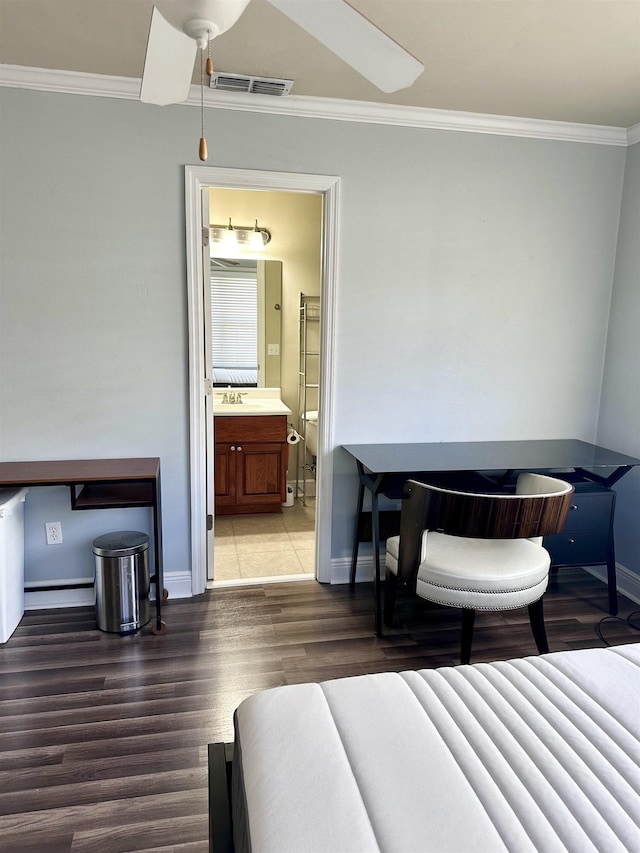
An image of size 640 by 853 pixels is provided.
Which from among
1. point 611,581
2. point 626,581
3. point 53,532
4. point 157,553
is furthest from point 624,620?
point 53,532

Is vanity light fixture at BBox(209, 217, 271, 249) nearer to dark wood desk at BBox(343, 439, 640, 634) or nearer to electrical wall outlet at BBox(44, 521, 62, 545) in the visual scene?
dark wood desk at BBox(343, 439, 640, 634)

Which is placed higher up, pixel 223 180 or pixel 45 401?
pixel 223 180

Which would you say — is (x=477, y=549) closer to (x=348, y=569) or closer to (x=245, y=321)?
(x=348, y=569)

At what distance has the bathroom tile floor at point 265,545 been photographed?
11.1 ft

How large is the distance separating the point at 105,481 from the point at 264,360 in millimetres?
2412

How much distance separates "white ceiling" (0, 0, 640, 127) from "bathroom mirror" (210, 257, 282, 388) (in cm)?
203

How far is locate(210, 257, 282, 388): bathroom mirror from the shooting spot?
180 inches

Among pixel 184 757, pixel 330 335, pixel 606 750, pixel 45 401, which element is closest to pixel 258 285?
pixel 330 335

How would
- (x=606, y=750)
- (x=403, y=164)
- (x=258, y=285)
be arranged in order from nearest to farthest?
(x=606, y=750)
(x=403, y=164)
(x=258, y=285)

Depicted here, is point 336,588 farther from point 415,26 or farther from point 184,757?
point 415,26

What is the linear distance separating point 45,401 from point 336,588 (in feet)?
5.83

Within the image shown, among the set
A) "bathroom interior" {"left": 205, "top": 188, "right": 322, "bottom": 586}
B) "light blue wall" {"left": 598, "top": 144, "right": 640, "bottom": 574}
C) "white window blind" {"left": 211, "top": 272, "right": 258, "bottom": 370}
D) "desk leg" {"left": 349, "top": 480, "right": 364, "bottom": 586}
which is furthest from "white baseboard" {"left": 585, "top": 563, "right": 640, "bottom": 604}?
"white window blind" {"left": 211, "top": 272, "right": 258, "bottom": 370}

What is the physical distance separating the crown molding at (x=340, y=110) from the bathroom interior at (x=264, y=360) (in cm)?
165

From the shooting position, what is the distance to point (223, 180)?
2.75 m
